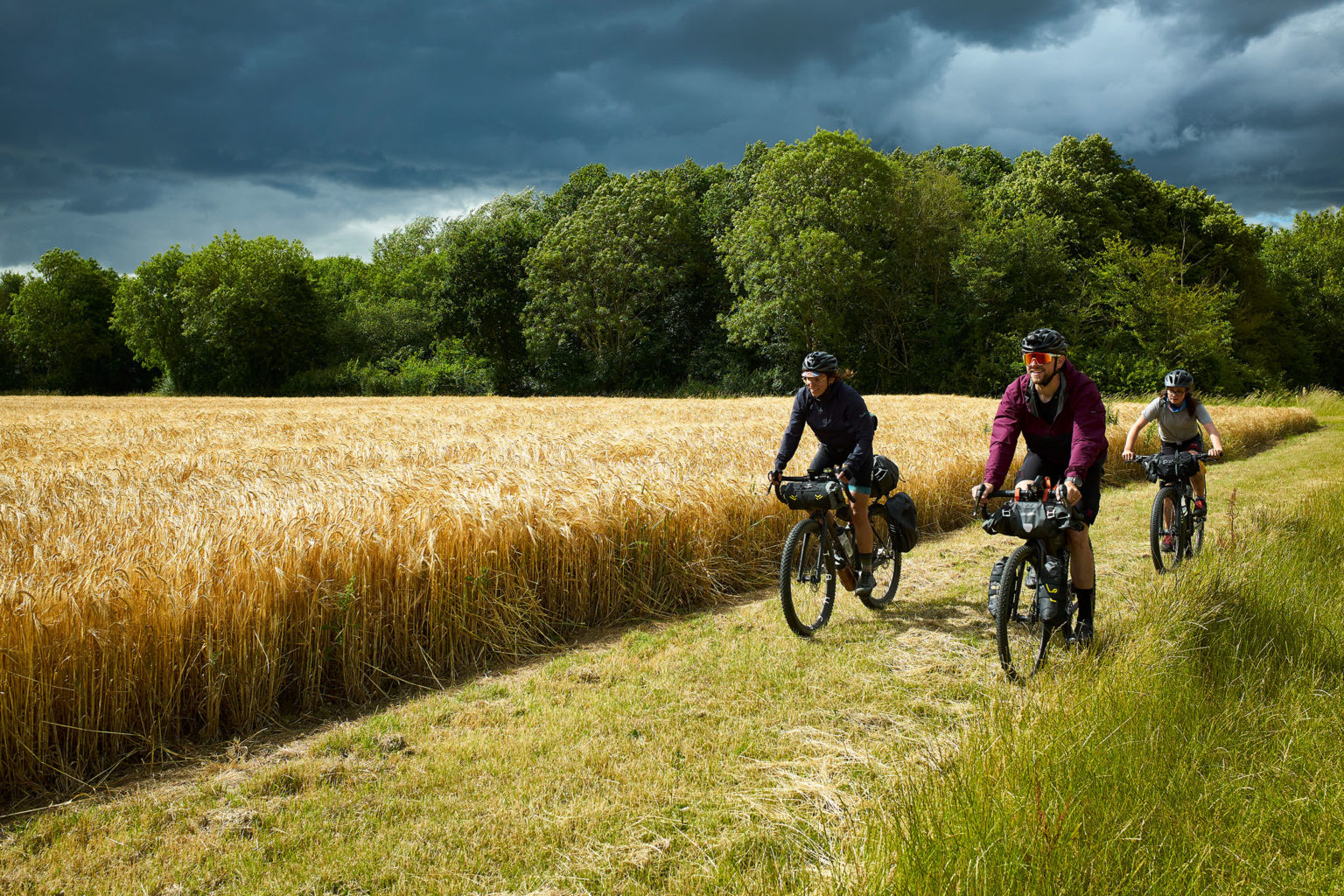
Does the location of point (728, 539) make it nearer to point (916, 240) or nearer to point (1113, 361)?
point (1113, 361)

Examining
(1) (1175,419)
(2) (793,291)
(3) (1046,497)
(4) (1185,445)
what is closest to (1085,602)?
(3) (1046,497)

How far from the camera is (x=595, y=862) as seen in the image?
3.03 m

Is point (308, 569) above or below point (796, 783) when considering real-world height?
above

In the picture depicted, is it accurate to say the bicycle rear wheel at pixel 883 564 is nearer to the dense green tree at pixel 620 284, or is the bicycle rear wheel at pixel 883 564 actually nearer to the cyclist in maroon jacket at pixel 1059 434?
the cyclist in maroon jacket at pixel 1059 434

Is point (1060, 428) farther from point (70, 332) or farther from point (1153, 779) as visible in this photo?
point (70, 332)

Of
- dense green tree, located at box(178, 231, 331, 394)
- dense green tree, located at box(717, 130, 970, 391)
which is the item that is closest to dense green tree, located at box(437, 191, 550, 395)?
dense green tree, located at box(178, 231, 331, 394)

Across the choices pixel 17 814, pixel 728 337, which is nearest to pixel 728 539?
pixel 17 814

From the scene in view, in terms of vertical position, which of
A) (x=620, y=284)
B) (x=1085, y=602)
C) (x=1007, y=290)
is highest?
(x=620, y=284)

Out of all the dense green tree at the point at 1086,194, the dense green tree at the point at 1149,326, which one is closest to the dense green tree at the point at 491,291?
the dense green tree at the point at 1086,194

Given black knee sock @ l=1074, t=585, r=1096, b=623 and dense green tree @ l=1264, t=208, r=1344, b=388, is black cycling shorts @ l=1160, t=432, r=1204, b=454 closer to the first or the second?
black knee sock @ l=1074, t=585, r=1096, b=623

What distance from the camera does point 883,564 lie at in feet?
21.7

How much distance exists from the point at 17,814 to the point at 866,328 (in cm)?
4283

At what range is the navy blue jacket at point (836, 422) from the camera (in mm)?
5848

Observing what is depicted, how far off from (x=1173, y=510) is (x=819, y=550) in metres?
4.68
